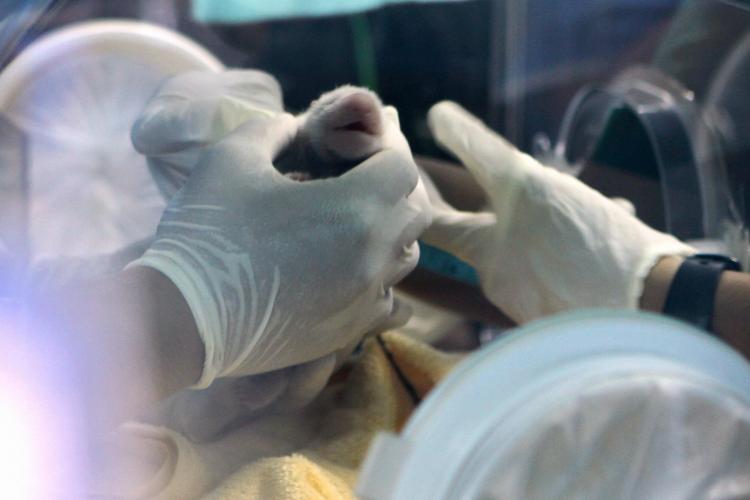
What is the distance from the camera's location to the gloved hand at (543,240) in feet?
1.88

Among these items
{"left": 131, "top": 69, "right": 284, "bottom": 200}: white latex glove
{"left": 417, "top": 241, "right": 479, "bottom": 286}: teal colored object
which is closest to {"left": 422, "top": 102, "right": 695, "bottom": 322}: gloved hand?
{"left": 417, "top": 241, "right": 479, "bottom": 286}: teal colored object

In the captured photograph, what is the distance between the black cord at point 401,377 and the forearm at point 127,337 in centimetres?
17

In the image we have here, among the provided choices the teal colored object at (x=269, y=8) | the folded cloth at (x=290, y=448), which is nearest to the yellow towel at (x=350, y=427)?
the folded cloth at (x=290, y=448)

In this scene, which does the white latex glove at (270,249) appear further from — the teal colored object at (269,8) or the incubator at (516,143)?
the teal colored object at (269,8)

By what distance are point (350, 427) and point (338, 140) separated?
9.0 inches

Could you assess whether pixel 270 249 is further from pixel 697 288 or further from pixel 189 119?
pixel 697 288

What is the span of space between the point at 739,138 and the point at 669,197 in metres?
0.22

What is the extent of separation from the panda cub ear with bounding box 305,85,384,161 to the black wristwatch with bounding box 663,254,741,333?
9.4 inches

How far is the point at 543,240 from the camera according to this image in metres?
0.61

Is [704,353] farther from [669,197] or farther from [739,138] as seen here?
[739,138]

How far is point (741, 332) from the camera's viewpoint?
1.71 ft

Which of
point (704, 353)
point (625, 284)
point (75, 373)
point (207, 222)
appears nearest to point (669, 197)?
point (625, 284)

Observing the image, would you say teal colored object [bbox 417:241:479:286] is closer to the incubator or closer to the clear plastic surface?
the incubator

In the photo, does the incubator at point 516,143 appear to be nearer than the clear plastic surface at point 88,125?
Yes
